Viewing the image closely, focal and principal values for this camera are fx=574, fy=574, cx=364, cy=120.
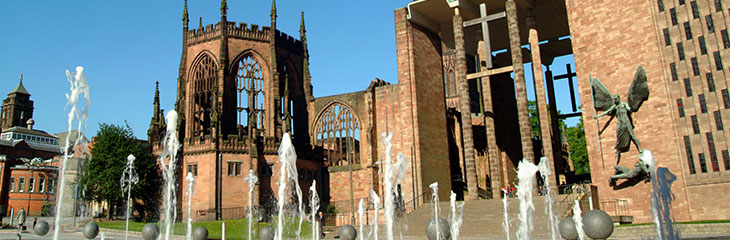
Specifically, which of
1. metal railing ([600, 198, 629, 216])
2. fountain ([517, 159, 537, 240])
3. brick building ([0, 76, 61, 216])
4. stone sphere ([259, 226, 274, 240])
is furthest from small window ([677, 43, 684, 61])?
brick building ([0, 76, 61, 216])

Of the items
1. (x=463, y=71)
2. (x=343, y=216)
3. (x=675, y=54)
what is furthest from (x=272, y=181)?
(x=675, y=54)

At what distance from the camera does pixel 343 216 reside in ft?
113

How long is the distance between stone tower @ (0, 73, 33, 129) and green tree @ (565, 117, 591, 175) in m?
71.8

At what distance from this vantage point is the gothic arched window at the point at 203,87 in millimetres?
46250

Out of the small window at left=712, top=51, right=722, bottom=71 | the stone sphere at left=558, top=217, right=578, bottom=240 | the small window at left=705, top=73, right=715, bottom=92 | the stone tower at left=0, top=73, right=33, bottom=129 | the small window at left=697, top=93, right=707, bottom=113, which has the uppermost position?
the stone tower at left=0, top=73, right=33, bottom=129

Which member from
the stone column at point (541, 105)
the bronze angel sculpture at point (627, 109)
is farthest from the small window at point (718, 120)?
the stone column at point (541, 105)

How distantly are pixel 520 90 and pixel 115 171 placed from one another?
28449 millimetres

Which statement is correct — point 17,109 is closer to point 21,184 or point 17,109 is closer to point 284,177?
point 21,184

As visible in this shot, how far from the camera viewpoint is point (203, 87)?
4662 centimetres

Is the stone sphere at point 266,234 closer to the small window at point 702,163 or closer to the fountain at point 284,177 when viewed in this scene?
the fountain at point 284,177

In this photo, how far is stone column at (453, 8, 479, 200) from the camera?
105 feet

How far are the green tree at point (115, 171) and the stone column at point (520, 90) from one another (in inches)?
1065

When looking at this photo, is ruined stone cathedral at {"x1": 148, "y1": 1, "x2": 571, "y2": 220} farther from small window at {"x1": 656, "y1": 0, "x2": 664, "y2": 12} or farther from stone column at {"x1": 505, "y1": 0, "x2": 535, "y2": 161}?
small window at {"x1": 656, "y1": 0, "x2": 664, "y2": 12}

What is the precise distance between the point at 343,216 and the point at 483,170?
40.6 feet
